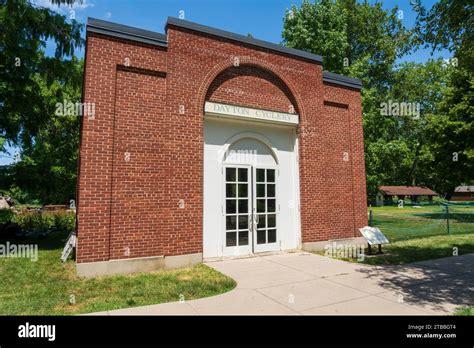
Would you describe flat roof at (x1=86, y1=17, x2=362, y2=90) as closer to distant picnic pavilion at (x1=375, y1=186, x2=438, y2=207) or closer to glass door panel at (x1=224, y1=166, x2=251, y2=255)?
glass door panel at (x1=224, y1=166, x2=251, y2=255)

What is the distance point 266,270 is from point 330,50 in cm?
1841

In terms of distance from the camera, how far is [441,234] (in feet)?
44.3

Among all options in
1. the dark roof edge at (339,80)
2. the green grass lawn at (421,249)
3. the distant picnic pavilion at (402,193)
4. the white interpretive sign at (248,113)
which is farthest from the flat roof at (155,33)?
the distant picnic pavilion at (402,193)

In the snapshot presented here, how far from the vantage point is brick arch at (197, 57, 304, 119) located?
838cm

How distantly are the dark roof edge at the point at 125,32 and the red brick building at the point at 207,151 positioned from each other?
1.0 inches

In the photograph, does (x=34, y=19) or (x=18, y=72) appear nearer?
(x=34, y=19)

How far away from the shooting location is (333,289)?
5.80 meters

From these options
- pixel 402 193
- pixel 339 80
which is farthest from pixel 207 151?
pixel 402 193

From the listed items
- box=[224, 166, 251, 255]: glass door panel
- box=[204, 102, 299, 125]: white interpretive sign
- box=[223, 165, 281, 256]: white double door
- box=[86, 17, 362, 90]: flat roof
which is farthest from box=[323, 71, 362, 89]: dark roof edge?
box=[224, 166, 251, 255]: glass door panel

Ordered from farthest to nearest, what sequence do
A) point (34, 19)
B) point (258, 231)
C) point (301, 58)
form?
1. point (34, 19)
2. point (301, 58)
3. point (258, 231)

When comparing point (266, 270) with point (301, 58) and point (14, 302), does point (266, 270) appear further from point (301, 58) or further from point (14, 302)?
point (301, 58)

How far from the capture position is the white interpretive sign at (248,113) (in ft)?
28.1

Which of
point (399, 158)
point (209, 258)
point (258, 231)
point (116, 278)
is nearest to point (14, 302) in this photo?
point (116, 278)

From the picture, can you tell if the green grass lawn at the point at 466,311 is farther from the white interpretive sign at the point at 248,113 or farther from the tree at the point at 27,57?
the tree at the point at 27,57
